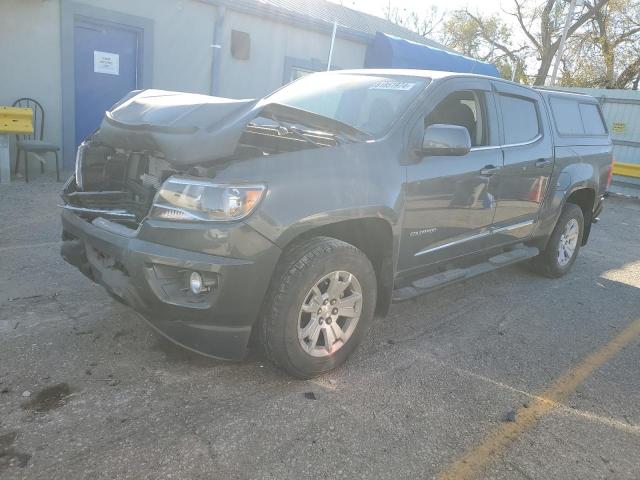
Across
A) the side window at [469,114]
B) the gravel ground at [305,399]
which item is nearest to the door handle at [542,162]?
the side window at [469,114]

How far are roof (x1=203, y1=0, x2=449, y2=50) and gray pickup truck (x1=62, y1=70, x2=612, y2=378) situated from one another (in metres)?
6.71

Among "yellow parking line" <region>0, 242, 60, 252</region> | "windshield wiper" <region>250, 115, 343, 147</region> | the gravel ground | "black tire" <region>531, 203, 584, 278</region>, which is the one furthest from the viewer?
"black tire" <region>531, 203, 584, 278</region>

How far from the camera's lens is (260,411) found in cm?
275

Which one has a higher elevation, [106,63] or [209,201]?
[106,63]

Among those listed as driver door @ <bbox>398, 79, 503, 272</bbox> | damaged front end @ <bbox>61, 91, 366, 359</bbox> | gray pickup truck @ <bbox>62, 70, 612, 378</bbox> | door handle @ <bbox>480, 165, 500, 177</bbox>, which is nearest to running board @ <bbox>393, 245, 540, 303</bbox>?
gray pickup truck @ <bbox>62, 70, 612, 378</bbox>

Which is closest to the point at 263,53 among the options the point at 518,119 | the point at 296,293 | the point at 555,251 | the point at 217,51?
the point at 217,51

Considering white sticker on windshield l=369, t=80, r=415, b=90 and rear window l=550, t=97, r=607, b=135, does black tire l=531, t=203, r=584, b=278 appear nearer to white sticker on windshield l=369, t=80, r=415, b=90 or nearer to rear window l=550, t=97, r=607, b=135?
rear window l=550, t=97, r=607, b=135

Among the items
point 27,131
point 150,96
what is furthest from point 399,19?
point 150,96

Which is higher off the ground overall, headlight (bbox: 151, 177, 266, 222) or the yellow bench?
headlight (bbox: 151, 177, 266, 222)

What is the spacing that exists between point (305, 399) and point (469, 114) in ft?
8.41

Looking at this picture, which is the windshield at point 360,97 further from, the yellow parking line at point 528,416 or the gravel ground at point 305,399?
the yellow parking line at point 528,416

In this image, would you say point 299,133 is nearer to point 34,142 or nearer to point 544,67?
point 34,142

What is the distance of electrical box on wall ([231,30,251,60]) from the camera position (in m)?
10.4

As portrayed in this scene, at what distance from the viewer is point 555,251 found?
18.0 ft
